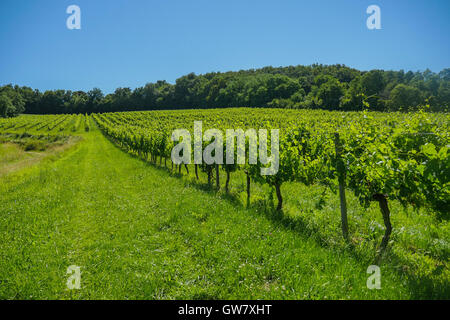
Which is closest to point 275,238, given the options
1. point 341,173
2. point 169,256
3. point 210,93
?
point 341,173

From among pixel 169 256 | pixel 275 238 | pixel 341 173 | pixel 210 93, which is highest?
pixel 210 93

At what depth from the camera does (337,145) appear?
6195mm

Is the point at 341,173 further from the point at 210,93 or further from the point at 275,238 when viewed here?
the point at 210,93

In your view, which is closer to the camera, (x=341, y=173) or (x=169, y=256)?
(x=169, y=256)

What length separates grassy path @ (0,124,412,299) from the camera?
14.4 ft

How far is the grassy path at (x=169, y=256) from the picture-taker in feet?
14.4

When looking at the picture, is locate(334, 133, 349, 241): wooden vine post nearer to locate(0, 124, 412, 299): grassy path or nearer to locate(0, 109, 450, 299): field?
locate(0, 109, 450, 299): field

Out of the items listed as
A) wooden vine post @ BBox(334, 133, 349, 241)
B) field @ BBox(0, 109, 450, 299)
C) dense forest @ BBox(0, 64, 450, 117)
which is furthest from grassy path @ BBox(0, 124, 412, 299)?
dense forest @ BBox(0, 64, 450, 117)

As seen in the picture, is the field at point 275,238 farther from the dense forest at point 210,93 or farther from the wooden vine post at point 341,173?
the dense forest at point 210,93

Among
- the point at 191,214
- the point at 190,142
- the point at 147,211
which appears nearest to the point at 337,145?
the point at 191,214

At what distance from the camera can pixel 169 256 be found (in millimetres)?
5699
